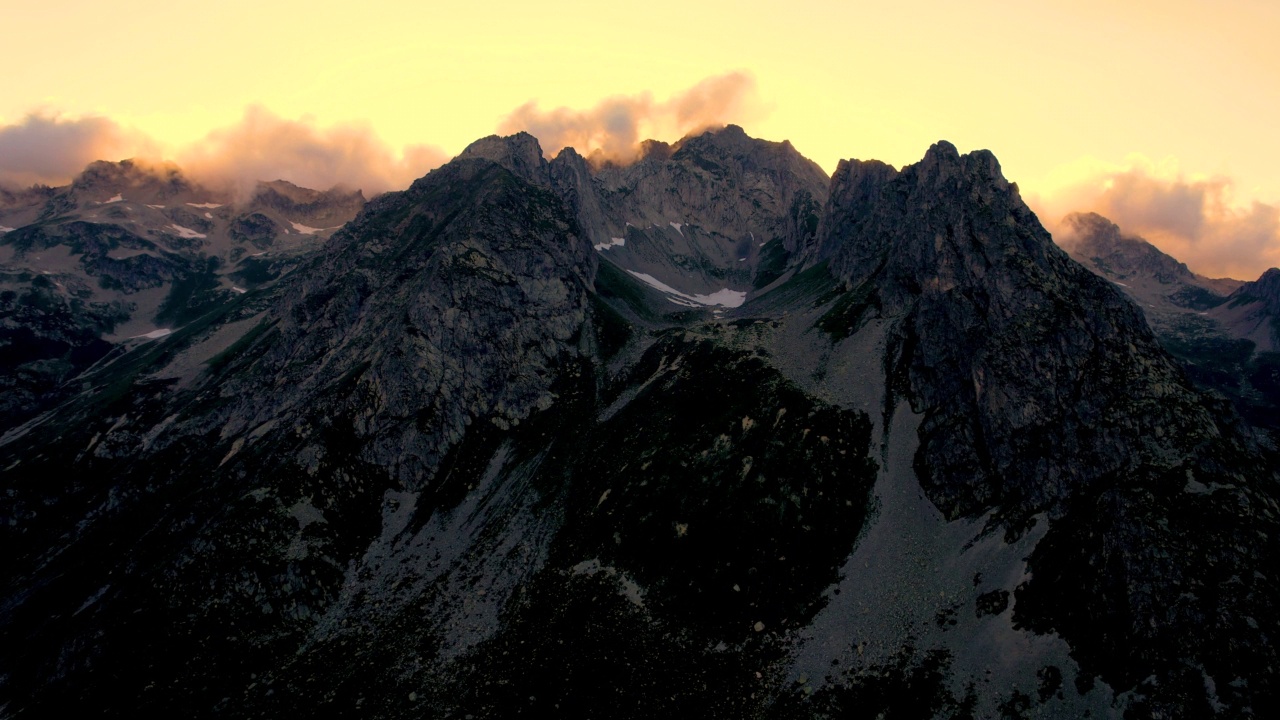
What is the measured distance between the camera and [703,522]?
71750mm

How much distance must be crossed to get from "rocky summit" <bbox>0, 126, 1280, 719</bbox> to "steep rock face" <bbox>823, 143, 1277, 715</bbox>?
32cm

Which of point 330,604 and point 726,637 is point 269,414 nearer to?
point 330,604

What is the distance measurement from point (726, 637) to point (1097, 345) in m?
57.7

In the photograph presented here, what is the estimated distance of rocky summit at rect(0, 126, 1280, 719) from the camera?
160 feet

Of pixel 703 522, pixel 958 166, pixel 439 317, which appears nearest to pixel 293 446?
pixel 439 317

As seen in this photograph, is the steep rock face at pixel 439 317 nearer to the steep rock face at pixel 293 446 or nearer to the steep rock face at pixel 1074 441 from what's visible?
the steep rock face at pixel 293 446

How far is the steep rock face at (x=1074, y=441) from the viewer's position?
147 ft

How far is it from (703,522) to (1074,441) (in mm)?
43890

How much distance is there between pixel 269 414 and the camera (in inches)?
4747

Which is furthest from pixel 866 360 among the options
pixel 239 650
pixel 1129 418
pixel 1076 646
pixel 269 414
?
pixel 269 414

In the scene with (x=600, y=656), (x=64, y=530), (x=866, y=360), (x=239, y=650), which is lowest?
(x=64, y=530)

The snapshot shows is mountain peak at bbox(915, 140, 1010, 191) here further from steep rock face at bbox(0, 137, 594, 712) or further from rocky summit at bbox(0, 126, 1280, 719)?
steep rock face at bbox(0, 137, 594, 712)

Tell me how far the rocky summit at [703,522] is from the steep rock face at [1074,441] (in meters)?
0.32

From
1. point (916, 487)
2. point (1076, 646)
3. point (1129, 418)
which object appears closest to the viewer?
point (1076, 646)
